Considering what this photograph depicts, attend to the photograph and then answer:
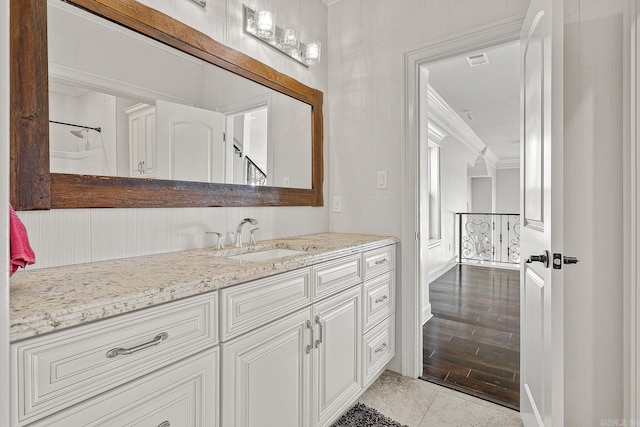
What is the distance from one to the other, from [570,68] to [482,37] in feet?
1.83

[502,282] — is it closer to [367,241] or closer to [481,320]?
[481,320]

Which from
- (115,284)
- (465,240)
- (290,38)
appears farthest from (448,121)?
(115,284)

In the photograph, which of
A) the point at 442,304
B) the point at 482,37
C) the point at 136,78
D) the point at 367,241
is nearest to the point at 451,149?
the point at 442,304

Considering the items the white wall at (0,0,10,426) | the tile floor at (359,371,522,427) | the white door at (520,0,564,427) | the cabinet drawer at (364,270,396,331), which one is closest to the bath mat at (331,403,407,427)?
the tile floor at (359,371,522,427)

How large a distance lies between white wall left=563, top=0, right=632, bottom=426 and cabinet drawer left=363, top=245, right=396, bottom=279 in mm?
920

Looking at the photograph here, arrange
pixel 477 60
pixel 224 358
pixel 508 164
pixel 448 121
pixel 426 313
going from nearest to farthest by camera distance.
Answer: pixel 224 358
pixel 477 60
pixel 426 313
pixel 448 121
pixel 508 164

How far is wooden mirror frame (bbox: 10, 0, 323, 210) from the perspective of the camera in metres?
1.06

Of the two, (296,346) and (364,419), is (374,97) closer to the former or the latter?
(296,346)

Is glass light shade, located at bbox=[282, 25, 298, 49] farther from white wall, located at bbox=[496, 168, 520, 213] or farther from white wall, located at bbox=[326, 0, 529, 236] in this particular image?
white wall, located at bbox=[496, 168, 520, 213]

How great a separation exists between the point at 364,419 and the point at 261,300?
1057 millimetres

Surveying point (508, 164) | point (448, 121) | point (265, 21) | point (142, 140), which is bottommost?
point (142, 140)

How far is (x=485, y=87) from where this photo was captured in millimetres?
3701

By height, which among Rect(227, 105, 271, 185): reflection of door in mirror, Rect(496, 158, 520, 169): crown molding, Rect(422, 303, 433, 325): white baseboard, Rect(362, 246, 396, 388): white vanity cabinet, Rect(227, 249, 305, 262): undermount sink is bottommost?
Rect(422, 303, 433, 325): white baseboard
